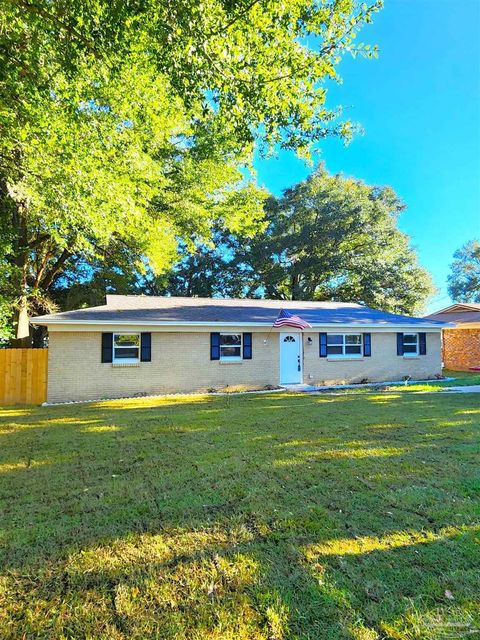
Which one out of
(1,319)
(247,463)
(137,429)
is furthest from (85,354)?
(247,463)

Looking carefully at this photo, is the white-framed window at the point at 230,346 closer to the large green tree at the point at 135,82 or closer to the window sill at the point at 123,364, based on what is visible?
the window sill at the point at 123,364

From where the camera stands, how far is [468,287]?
145 feet

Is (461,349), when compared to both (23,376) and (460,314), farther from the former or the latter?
(23,376)

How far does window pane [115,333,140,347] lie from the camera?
43.3 ft

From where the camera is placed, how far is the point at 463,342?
21828 millimetres

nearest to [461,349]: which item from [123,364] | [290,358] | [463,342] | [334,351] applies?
[463,342]

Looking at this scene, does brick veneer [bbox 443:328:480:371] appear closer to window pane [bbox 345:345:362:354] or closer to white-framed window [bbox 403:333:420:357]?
white-framed window [bbox 403:333:420:357]

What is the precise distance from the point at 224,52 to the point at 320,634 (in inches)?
267

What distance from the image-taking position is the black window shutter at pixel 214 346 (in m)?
14.3

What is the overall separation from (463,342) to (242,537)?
23.1m

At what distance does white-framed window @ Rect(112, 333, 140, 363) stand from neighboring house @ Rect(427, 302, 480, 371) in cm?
1769

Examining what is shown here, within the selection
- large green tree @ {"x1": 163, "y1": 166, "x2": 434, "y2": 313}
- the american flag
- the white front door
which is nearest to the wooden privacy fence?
the american flag

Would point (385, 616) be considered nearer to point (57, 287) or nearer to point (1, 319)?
point (1, 319)

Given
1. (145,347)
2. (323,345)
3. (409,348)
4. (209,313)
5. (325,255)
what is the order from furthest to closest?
1. (325,255)
2. (409,348)
3. (323,345)
4. (209,313)
5. (145,347)
